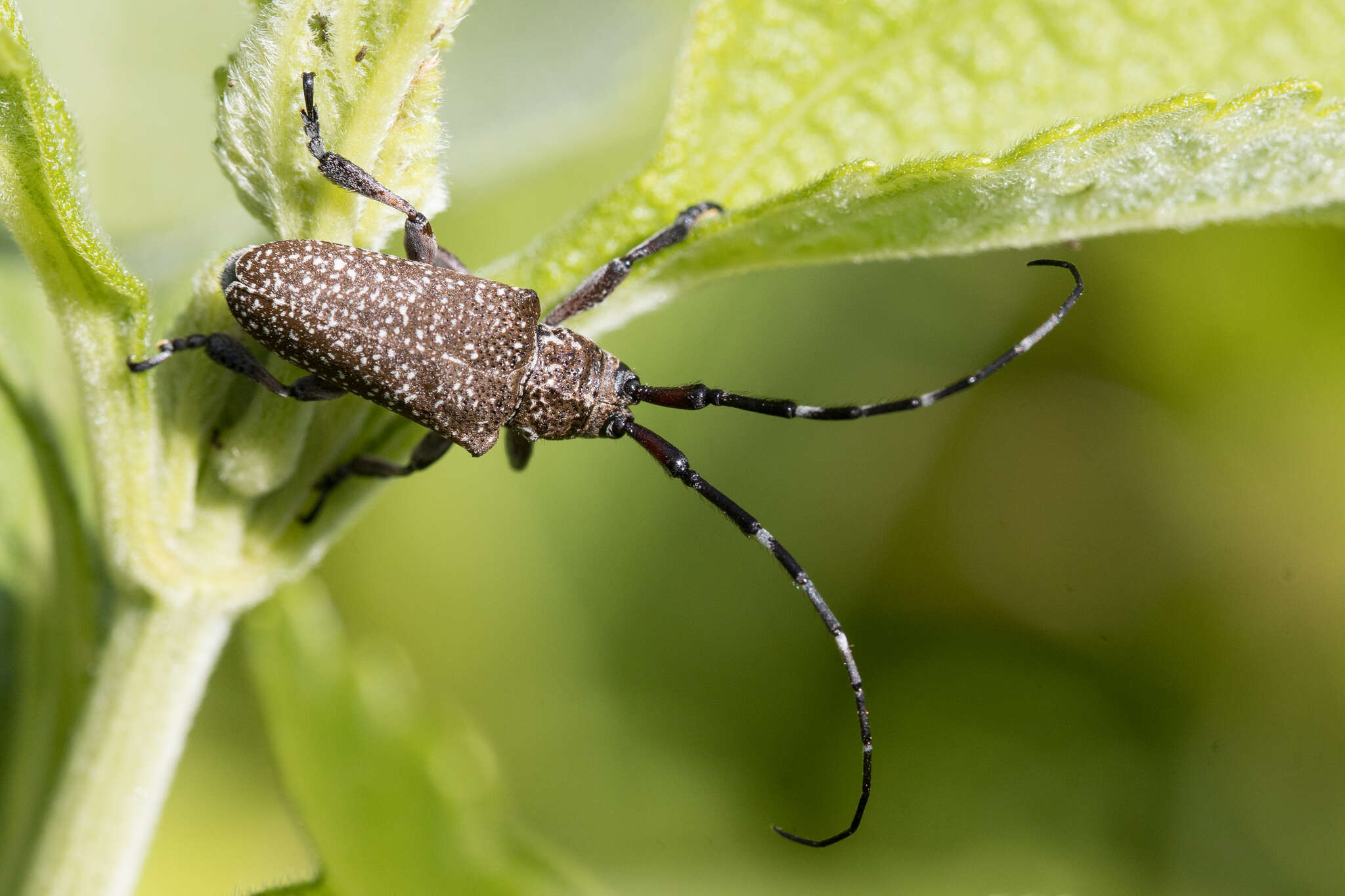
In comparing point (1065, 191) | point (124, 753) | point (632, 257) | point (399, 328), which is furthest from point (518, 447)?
point (1065, 191)

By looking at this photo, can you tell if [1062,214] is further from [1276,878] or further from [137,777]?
[1276,878]

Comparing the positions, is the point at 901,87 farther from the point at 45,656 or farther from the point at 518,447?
the point at 45,656

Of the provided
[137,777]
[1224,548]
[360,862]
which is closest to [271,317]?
[137,777]

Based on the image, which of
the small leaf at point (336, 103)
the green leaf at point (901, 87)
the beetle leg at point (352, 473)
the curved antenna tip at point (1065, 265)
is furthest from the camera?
the curved antenna tip at point (1065, 265)

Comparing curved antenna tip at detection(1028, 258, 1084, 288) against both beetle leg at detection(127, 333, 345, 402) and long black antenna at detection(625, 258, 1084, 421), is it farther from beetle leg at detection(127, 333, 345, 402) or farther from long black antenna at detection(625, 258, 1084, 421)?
beetle leg at detection(127, 333, 345, 402)

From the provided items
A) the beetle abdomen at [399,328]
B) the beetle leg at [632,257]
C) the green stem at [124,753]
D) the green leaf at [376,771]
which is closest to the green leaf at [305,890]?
the green leaf at [376,771]

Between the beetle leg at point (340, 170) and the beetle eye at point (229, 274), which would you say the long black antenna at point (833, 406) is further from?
the beetle eye at point (229, 274)
